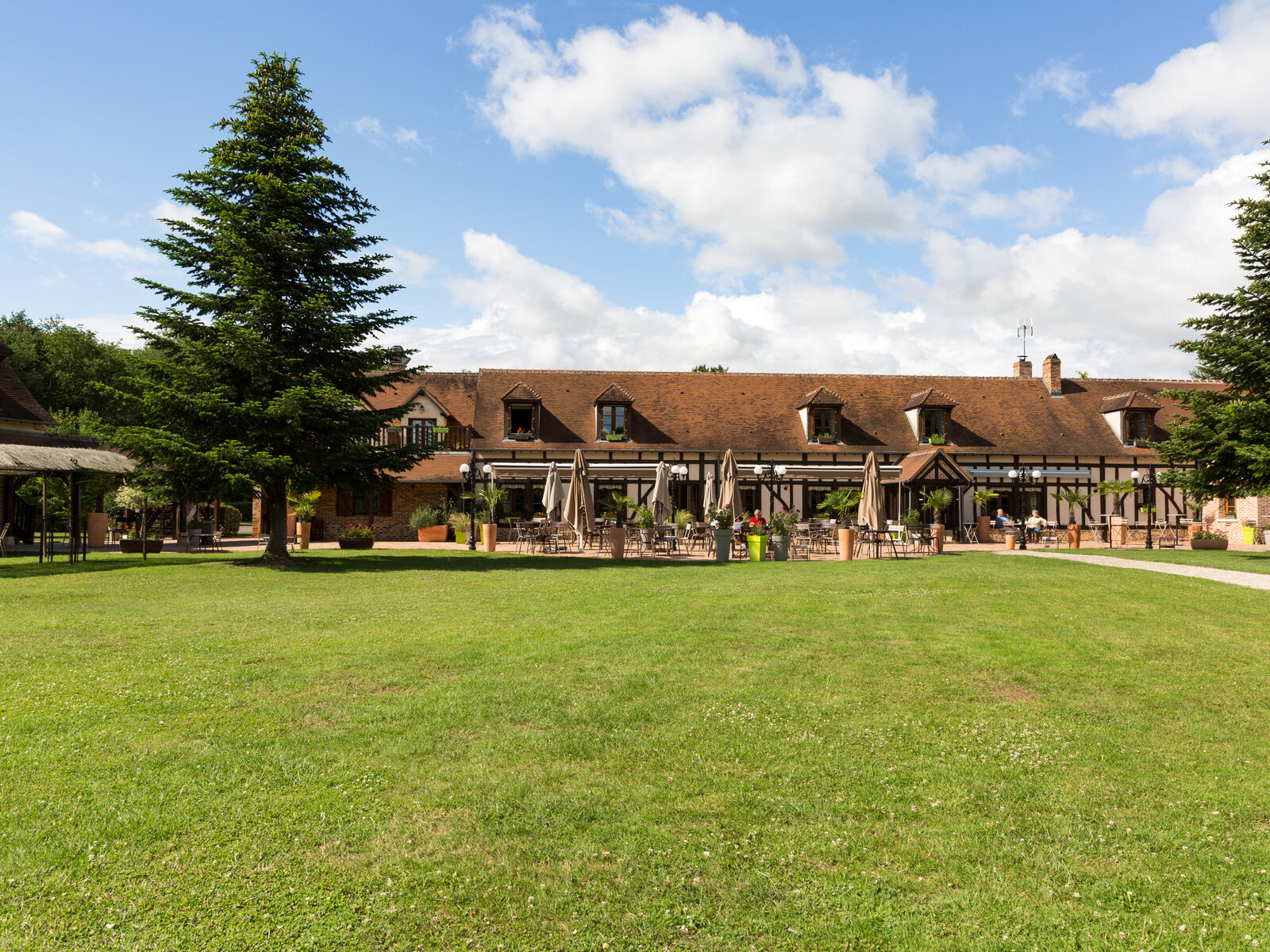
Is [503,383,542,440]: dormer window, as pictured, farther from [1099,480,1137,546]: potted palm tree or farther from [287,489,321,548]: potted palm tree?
[1099,480,1137,546]: potted palm tree

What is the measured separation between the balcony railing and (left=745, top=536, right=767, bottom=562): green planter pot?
49.4 feet

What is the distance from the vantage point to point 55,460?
1816 centimetres

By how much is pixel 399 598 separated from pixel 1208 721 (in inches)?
412

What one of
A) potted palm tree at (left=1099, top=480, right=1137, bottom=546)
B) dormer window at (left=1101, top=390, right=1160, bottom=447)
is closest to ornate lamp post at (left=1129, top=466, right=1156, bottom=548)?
potted palm tree at (left=1099, top=480, right=1137, bottom=546)

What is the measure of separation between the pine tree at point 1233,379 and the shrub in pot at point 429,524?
2364 centimetres

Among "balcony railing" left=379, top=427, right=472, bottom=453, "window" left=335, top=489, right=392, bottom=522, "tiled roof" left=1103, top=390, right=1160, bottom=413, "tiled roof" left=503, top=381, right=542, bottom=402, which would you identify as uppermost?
"tiled roof" left=503, top=381, right=542, bottom=402

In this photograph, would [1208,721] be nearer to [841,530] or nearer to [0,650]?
[0,650]

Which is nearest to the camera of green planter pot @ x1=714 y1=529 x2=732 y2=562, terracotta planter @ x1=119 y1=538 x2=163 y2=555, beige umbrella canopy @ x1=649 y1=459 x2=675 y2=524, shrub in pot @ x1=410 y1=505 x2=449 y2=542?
green planter pot @ x1=714 y1=529 x2=732 y2=562

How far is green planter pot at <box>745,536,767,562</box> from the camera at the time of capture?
63.6 ft

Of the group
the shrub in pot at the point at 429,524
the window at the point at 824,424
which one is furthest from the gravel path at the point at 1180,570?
the shrub in pot at the point at 429,524

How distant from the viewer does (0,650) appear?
7996 millimetres

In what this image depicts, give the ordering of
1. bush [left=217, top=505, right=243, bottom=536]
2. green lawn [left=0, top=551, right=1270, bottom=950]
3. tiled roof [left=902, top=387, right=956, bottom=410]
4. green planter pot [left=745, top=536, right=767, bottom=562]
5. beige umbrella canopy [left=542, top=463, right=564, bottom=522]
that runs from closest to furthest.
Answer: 1. green lawn [left=0, top=551, right=1270, bottom=950]
2. green planter pot [left=745, top=536, right=767, bottom=562]
3. beige umbrella canopy [left=542, top=463, right=564, bottom=522]
4. tiled roof [left=902, top=387, right=956, bottom=410]
5. bush [left=217, top=505, right=243, bottom=536]

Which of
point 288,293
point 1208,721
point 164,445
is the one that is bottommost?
point 1208,721

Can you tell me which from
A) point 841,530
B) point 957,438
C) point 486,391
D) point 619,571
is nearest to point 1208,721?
point 619,571
